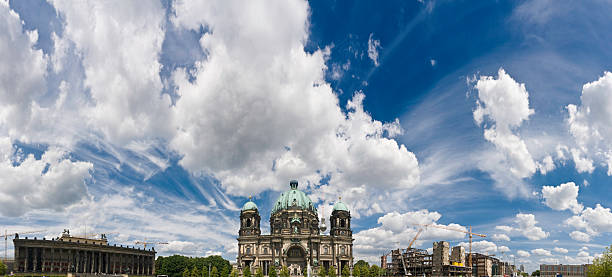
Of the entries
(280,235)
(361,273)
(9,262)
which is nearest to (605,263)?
(361,273)

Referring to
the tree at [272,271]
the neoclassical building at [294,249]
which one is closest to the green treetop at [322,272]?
the neoclassical building at [294,249]

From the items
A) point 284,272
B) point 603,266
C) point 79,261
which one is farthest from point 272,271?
point 603,266

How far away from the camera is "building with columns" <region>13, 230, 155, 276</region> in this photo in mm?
139000

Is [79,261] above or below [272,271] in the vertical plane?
above

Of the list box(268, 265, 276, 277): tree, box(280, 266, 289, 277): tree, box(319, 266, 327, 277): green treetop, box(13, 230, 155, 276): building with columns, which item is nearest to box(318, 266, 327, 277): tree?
box(319, 266, 327, 277): green treetop

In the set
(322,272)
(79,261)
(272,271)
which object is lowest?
(322,272)

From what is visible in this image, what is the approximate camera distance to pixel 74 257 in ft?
507

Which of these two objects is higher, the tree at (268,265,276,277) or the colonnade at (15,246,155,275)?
the colonnade at (15,246,155,275)

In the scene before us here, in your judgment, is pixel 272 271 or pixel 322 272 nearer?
pixel 322 272

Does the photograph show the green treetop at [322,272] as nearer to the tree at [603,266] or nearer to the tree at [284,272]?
the tree at [284,272]

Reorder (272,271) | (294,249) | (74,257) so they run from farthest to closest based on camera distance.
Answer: (294,249), (272,271), (74,257)

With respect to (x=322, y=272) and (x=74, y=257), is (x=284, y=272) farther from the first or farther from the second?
(x=74, y=257)

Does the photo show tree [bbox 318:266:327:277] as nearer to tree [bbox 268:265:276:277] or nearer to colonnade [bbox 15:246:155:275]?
tree [bbox 268:265:276:277]

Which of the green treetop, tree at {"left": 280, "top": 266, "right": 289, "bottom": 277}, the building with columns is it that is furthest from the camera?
the green treetop
